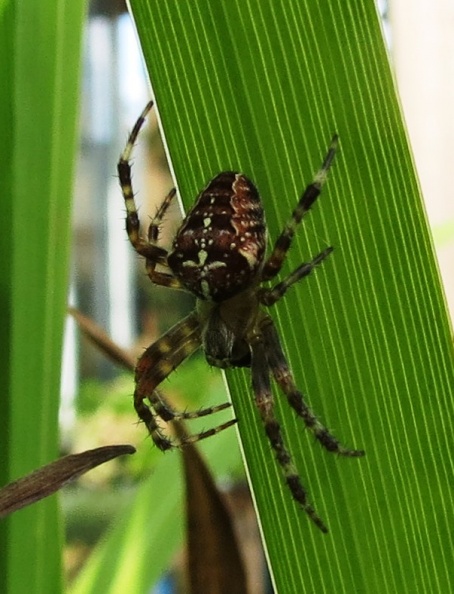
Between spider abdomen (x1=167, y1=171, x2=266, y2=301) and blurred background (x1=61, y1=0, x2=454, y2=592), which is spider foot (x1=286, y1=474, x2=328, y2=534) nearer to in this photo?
spider abdomen (x1=167, y1=171, x2=266, y2=301)

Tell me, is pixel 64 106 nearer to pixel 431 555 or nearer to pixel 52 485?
pixel 52 485

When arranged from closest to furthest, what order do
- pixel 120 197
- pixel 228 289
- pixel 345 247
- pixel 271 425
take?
pixel 345 247 < pixel 271 425 < pixel 228 289 < pixel 120 197

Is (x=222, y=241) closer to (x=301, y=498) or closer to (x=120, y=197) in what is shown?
(x=301, y=498)

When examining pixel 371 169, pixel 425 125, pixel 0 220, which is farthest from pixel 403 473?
pixel 425 125

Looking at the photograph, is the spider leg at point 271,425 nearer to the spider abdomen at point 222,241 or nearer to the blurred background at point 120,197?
the spider abdomen at point 222,241

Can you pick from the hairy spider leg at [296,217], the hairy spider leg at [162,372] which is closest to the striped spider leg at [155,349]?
the hairy spider leg at [162,372]

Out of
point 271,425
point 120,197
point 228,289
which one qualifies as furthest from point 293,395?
point 120,197

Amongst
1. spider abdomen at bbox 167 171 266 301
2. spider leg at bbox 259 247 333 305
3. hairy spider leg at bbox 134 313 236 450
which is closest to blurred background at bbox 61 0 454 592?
hairy spider leg at bbox 134 313 236 450
